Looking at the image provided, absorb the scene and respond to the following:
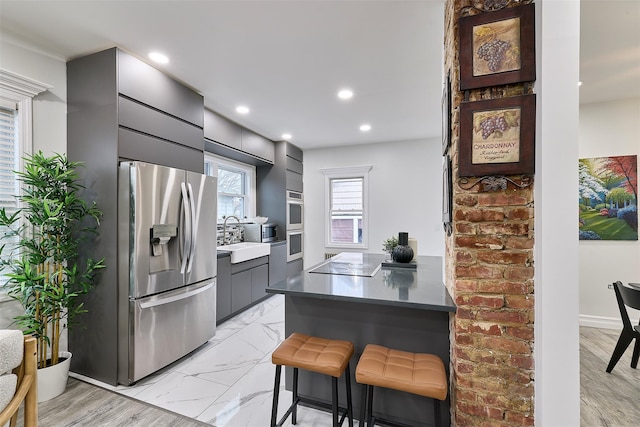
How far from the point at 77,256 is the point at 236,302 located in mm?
1767

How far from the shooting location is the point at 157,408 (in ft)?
6.15

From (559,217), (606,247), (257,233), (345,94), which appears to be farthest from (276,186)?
(606,247)

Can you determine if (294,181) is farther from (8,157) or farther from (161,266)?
(8,157)

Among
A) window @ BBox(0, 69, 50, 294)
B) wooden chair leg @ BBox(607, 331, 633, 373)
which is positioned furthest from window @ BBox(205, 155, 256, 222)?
wooden chair leg @ BBox(607, 331, 633, 373)

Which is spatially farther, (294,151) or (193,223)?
(294,151)

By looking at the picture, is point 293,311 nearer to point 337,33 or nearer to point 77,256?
point 77,256

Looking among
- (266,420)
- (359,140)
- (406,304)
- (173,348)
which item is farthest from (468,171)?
(359,140)

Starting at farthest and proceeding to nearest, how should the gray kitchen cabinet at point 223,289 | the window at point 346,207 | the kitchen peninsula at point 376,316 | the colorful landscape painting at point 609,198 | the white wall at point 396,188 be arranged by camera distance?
1. the window at point 346,207
2. the white wall at point 396,188
3. the gray kitchen cabinet at point 223,289
4. the colorful landscape painting at point 609,198
5. the kitchen peninsula at point 376,316

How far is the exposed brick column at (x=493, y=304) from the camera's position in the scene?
127 cm

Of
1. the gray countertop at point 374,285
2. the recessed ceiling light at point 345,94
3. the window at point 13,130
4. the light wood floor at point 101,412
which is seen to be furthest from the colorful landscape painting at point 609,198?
the window at point 13,130

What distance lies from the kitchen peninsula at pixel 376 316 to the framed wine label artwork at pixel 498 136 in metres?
0.71

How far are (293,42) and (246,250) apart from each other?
97.0 inches

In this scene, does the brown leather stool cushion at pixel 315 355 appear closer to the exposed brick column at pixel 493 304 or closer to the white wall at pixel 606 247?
the exposed brick column at pixel 493 304

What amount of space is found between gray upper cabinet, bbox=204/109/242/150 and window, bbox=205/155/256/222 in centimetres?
42
